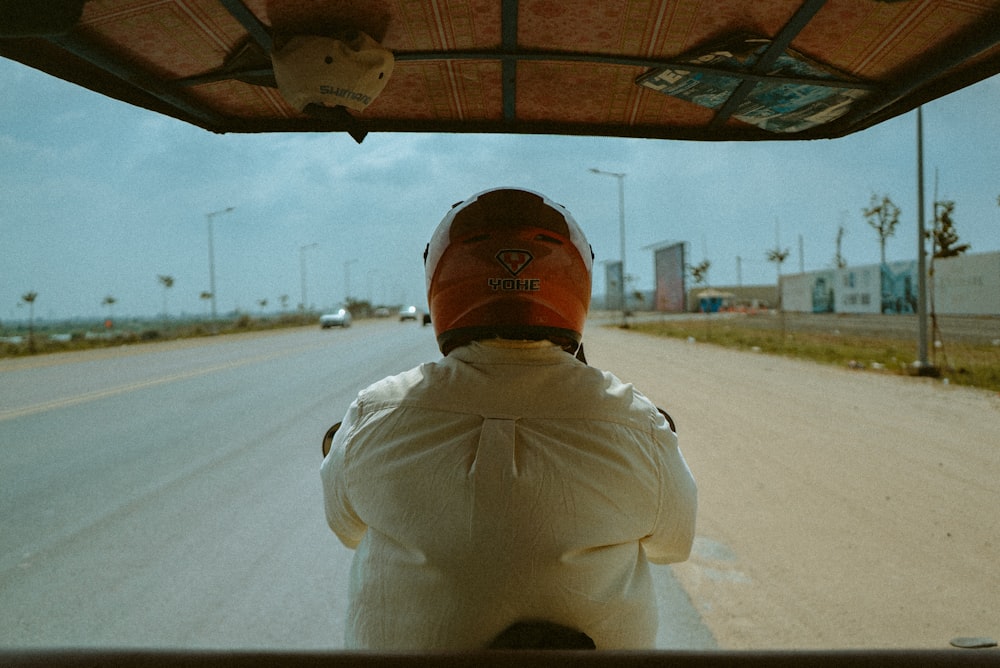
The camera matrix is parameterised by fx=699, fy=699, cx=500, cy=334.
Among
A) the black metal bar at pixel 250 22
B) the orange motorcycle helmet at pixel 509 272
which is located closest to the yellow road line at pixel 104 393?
the black metal bar at pixel 250 22

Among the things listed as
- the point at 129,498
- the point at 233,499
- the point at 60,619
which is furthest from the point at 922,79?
the point at 129,498

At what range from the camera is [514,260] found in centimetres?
171

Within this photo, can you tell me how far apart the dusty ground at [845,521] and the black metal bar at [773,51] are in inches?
95.0

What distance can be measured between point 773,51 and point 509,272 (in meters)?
1.21

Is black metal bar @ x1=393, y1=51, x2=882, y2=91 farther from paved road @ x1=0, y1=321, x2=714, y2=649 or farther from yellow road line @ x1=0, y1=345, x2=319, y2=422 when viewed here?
yellow road line @ x1=0, y1=345, x2=319, y2=422

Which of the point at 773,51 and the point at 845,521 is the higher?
the point at 773,51

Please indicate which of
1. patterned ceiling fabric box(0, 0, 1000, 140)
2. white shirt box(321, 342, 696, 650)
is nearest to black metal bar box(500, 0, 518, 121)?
patterned ceiling fabric box(0, 0, 1000, 140)

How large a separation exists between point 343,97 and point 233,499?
496 cm

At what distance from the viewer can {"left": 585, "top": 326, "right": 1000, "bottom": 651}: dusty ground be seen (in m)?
3.65

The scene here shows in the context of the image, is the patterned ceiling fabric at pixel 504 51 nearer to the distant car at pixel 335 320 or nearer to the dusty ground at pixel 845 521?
the dusty ground at pixel 845 521

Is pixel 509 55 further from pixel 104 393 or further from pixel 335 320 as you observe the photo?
pixel 335 320

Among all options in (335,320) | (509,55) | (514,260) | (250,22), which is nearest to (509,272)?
(514,260)

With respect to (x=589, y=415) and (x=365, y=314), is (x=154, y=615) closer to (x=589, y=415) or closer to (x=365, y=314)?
(x=589, y=415)

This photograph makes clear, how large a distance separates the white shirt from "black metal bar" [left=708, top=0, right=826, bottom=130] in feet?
4.04
